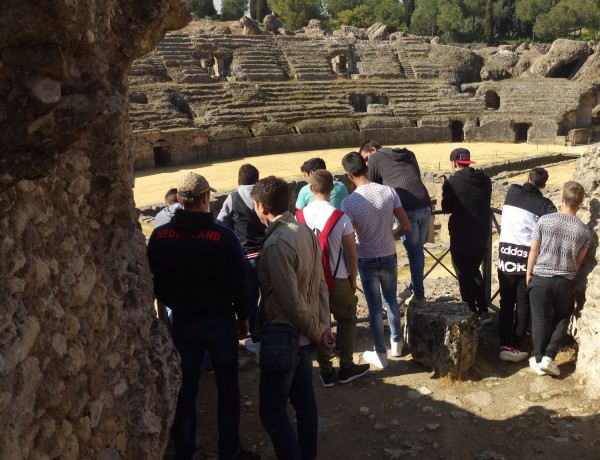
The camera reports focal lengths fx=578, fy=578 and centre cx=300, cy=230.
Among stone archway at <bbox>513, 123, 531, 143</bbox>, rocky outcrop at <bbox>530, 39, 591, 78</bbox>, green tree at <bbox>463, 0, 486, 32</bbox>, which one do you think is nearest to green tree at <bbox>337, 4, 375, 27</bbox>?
green tree at <bbox>463, 0, 486, 32</bbox>

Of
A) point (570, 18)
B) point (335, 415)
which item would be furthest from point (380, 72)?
point (570, 18)

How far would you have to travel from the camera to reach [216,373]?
3740 millimetres

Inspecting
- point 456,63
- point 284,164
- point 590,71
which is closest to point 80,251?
point 284,164

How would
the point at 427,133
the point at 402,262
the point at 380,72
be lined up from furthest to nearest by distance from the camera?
1. the point at 380,72
2. the point at 427,133
3. the point at 402,262

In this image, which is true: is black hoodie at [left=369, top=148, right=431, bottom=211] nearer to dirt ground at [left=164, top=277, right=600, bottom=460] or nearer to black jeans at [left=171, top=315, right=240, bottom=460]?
dirt ground at [left=164, top=277, right=600, bottom=460]

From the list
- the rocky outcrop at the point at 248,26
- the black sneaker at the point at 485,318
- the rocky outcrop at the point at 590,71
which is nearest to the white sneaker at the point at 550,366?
the black sneaker at the point at 485,318

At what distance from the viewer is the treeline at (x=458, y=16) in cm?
5884

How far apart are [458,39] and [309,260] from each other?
65952 mm

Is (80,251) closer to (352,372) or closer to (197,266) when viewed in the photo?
(197,266)

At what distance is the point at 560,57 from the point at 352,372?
35.1m

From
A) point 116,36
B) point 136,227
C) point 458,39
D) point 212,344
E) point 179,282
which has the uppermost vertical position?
point 458,39

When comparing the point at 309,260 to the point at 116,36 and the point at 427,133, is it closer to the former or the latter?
the point at 116,36

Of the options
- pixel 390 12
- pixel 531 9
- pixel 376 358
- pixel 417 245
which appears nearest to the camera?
pixel 376 358

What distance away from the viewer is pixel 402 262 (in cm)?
1046
